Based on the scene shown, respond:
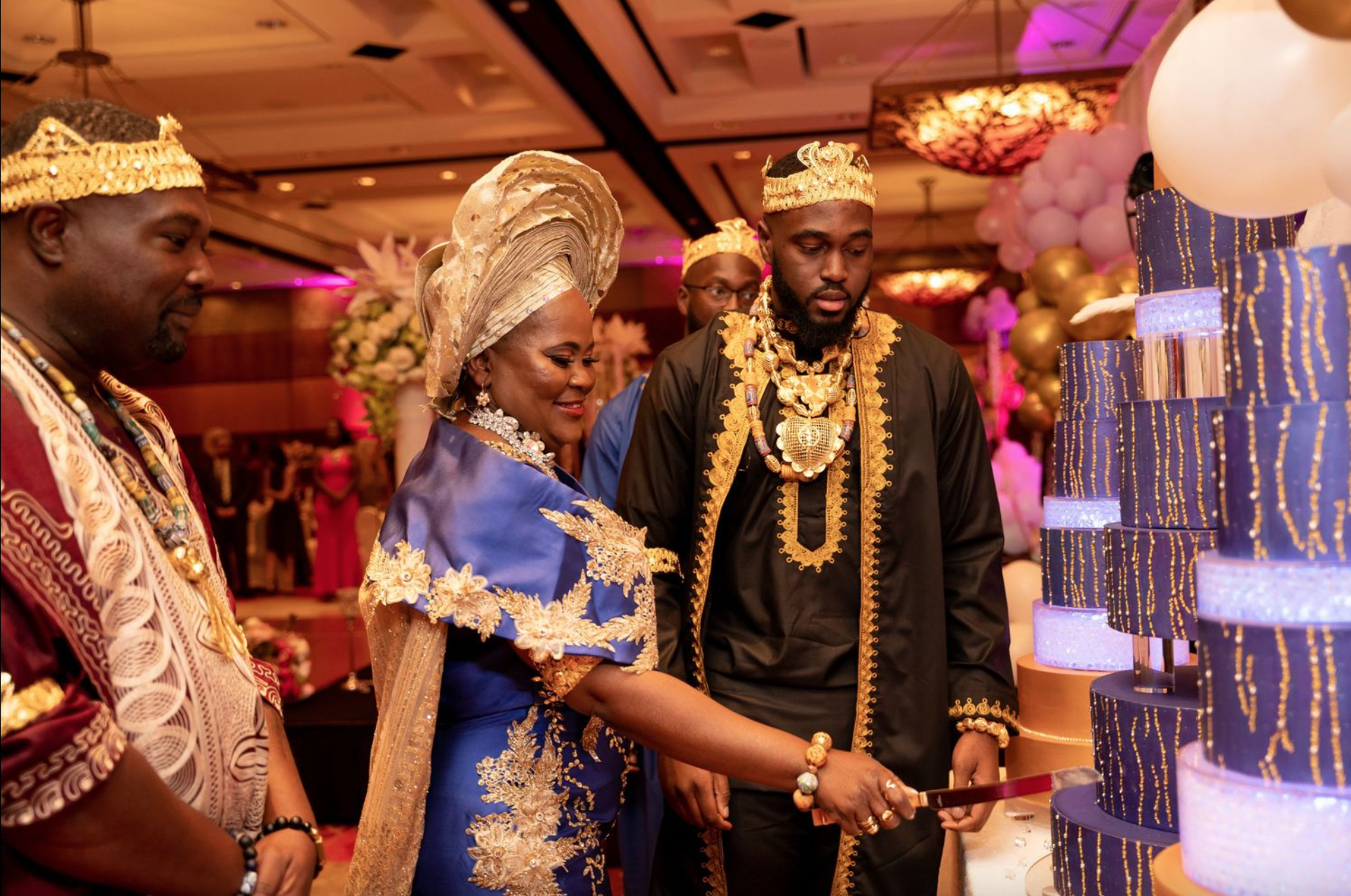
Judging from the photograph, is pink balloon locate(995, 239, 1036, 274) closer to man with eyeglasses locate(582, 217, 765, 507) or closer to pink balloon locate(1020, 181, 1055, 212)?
pink balloon locate(1020, 181, 1055, 212)

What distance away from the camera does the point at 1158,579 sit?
1.75 m

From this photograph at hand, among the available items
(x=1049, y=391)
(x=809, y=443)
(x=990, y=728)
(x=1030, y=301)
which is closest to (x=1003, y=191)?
(x=1030, y=301)

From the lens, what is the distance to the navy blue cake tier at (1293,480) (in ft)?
3.78

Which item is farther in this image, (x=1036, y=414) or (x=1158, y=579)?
(x=1036, y=414)

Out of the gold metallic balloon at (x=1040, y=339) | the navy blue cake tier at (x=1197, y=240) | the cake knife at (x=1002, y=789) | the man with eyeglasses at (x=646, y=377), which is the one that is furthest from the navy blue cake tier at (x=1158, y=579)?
the gold metallic balloon at (x=1040, y=339)

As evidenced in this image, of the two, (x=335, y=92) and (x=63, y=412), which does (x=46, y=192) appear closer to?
(x=63, y=412)

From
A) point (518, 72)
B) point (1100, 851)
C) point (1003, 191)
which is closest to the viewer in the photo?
point (1100, 851)

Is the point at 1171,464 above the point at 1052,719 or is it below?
above

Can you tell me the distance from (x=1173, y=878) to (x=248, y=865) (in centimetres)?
107

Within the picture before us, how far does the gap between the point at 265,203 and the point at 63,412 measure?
43.1 ft

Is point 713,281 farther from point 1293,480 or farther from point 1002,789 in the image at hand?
point 1293,480

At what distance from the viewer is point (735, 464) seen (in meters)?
2.54

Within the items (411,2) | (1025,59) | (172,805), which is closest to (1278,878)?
(172,805)

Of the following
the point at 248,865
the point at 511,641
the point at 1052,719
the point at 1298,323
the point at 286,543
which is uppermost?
the point at 1298,323
